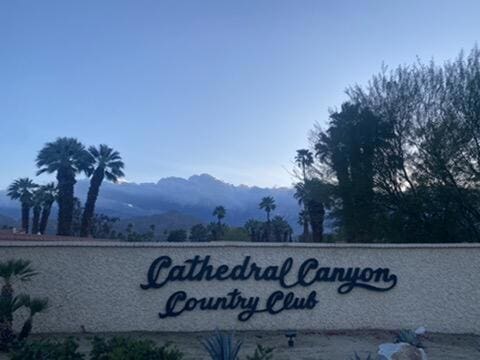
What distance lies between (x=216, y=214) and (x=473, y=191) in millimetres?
66135

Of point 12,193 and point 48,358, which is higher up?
point 12,193

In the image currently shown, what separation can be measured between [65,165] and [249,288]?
2964cm

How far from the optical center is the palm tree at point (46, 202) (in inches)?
2065

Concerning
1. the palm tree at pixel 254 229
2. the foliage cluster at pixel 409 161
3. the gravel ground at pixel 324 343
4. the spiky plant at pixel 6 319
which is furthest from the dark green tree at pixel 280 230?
the spiky plant at pixel 6 319

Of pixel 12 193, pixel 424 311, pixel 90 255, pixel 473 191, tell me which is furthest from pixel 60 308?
pixel 12 193

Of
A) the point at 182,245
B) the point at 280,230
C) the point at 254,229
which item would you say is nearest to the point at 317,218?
the point at 182,245

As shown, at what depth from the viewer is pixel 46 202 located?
54.2m

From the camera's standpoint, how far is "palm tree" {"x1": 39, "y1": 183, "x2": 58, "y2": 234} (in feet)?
172

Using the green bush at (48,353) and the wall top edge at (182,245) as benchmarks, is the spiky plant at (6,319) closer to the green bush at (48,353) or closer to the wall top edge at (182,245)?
the wall top edge at (182,245)

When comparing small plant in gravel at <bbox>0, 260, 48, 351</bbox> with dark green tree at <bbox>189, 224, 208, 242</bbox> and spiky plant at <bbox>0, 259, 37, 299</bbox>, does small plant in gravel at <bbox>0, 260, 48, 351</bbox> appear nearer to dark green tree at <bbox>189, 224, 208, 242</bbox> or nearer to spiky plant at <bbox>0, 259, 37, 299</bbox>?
spiky plant at <bbox>0, 259, 37, 299</bbox>

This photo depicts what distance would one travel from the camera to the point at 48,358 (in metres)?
9.70

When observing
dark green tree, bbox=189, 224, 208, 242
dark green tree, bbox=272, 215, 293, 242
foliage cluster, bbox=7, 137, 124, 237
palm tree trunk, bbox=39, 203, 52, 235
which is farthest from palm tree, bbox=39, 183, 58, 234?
dark green tree, bbox=272, 215, 293, 242

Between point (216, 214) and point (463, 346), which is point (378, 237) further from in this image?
point (216, 214)

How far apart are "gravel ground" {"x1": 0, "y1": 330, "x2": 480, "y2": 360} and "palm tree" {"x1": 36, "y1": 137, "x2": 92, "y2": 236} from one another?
90.5ft
